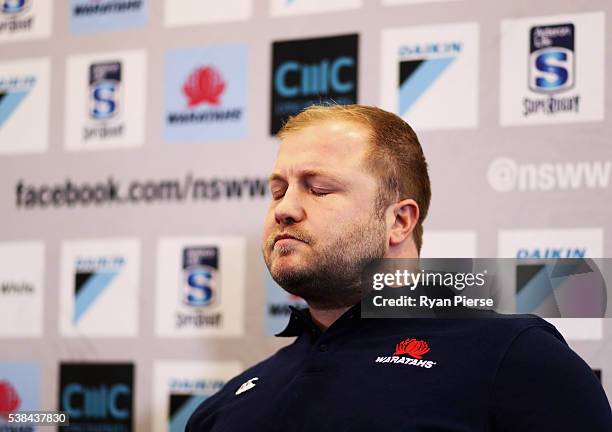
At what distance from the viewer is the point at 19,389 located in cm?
230

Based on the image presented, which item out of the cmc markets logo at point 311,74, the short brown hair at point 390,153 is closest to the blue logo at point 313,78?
the cmc markets logo at point 311,74

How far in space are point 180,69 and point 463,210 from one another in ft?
2.75

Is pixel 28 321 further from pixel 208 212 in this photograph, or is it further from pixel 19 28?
pixel 19 28

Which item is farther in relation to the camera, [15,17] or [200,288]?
[15,17]

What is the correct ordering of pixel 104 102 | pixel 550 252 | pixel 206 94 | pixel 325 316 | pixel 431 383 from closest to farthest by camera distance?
pixel 431 383, pixel 325 316, pixel 550 252, pixel 206 94, pixel 104 102

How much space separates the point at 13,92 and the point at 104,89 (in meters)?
0.29

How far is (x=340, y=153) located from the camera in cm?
162

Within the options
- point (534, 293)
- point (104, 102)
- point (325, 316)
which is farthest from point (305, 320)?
point (104, 102)

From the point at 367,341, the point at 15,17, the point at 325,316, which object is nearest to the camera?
the point at 367,341

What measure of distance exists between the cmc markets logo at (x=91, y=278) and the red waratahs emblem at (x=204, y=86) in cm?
46

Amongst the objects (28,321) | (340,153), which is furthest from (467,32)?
(28,321)

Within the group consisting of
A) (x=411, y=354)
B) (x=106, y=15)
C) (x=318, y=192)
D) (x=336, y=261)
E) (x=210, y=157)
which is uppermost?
(x=106, y=15)

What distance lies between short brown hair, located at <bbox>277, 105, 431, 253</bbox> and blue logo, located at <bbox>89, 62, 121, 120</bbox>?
76cm

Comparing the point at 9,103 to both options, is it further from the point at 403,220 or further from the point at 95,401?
the point at 403,220
